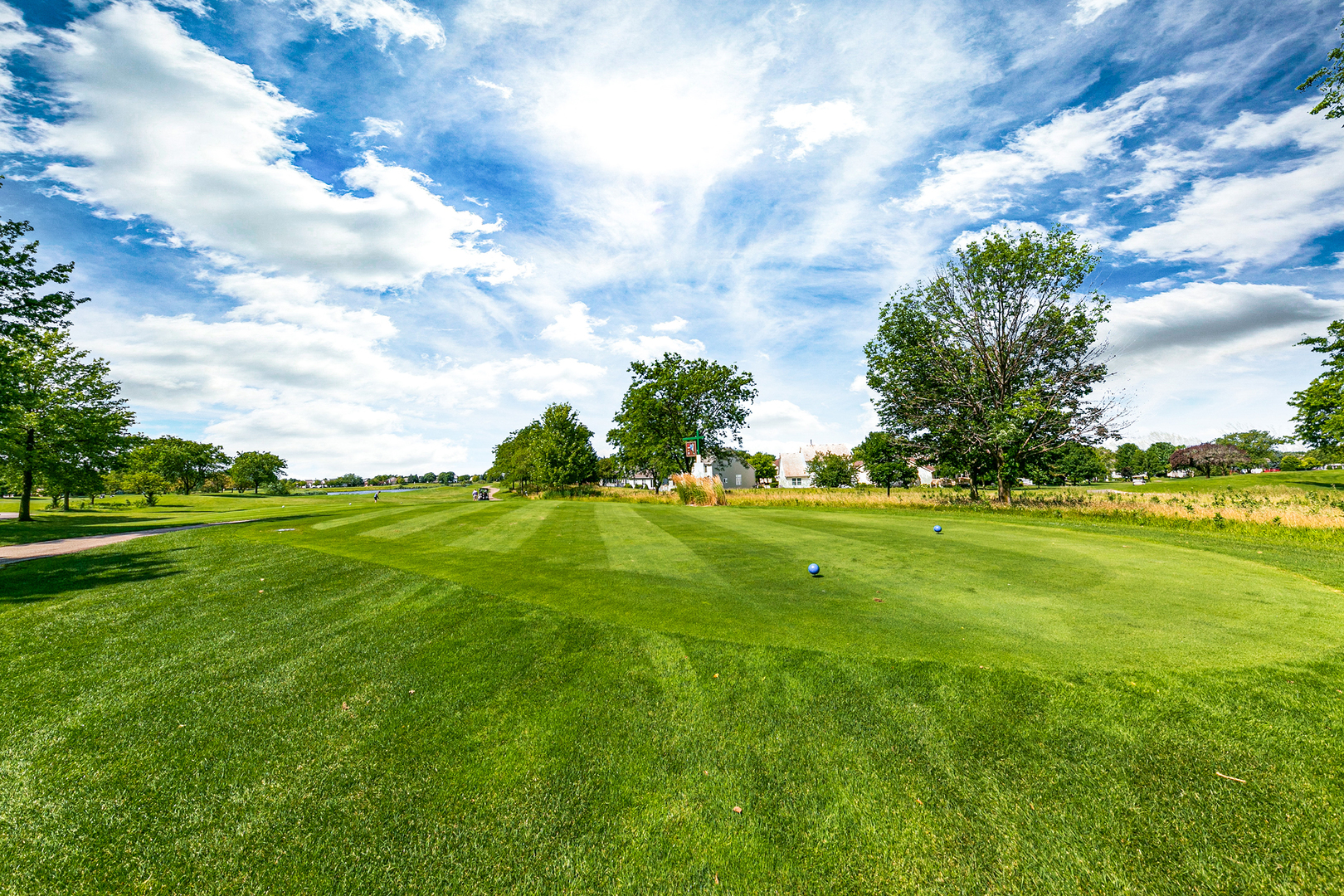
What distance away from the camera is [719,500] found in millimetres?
29984

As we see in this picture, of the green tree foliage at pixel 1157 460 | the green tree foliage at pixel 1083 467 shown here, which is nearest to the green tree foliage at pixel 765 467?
the green tree foliage at pixel 1083 467

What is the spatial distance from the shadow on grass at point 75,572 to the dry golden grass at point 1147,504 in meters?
25.2

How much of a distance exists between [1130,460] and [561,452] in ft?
423

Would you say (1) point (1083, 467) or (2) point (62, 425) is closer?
(2) point (62, 425)

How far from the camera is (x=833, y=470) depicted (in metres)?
74.9

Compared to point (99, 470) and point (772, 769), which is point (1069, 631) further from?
point (99, 470)

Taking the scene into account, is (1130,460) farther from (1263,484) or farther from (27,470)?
(27,470)

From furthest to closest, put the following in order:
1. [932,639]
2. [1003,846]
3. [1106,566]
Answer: [1106,566]
[932,639]
[1003,846]

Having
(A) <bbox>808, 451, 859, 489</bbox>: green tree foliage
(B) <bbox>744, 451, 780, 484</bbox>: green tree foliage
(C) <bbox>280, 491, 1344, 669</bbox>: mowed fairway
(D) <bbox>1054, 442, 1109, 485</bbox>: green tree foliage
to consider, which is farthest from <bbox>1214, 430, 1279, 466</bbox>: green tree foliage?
(C) <bbox>280, 491, 1344, 669</bbox>: mowed fairway

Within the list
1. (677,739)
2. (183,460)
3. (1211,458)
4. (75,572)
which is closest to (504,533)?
(75,572)

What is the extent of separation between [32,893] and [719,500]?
28248 mm

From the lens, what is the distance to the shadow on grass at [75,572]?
7727mm

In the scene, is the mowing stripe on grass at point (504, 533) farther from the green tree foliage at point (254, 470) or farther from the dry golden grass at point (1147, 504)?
the green tree foliage at point (254, 470)

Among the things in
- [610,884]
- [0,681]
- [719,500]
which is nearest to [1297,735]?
[610,884]
